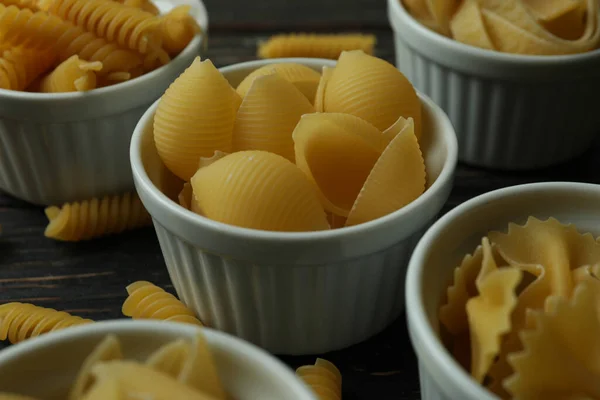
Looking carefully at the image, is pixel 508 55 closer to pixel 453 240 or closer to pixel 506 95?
pixel 506 95

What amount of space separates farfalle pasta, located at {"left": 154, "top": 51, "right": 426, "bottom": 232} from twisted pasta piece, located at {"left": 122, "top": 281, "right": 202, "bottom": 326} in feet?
0.23

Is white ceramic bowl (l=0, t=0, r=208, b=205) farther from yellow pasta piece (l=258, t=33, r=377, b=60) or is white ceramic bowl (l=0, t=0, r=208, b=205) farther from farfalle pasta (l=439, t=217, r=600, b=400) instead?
farfalle pasta (l=439, t=217, r=600, b=400)

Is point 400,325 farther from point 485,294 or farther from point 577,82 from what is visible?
point 577,82

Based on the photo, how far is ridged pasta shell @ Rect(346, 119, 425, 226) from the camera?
0.52 meters

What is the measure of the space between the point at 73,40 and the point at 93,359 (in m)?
0.35

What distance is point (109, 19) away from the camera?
645mm

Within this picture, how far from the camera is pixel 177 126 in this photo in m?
0.57

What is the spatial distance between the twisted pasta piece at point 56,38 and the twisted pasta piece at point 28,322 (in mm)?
219

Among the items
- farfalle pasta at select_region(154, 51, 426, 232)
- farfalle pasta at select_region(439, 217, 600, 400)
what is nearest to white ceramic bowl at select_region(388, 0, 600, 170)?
farfalle pasta at select_region(154, 51, 426, 232)

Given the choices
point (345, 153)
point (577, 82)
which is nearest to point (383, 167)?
point (345, 153)

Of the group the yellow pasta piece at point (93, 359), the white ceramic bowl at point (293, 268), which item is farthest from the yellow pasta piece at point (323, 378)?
the yellow pasta piece at point (93, 359)

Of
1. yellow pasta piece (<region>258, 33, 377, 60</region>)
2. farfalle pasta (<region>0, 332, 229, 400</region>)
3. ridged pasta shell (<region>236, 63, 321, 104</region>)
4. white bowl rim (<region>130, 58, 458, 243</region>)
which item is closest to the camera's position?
farfalle pasta (<region>0, 332, 229, 400</region>)

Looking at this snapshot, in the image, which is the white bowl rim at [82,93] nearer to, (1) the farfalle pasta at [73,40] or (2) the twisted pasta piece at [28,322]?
(1) the farfalle pasta at [73,40]

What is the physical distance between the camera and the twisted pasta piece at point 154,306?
1.80 ft
